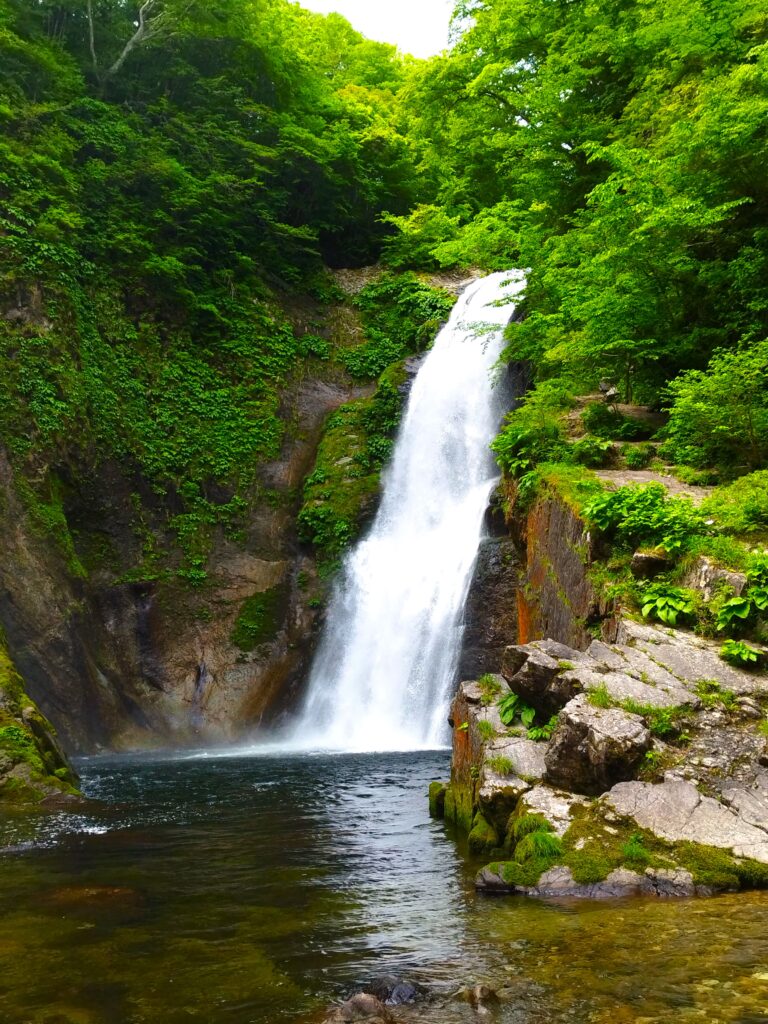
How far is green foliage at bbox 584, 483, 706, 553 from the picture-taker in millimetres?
8289

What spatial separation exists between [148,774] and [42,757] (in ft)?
8.72

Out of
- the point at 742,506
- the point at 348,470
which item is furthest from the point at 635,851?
the point at 348,470

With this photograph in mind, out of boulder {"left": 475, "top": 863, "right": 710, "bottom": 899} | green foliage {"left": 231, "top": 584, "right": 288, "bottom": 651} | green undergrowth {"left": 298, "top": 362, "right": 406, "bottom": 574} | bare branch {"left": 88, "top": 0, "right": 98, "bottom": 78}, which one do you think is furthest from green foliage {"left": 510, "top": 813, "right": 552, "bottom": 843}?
bare branch {"left": 88, "top": 0, "right": 98, "bottom": 78}

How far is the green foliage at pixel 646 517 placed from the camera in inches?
326

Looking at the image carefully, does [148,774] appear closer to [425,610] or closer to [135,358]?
[425,610]

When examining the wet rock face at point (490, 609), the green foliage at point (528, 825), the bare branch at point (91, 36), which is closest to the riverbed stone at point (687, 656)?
the green foliage at point (528, 825)

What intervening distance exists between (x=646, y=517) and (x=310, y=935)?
593cm

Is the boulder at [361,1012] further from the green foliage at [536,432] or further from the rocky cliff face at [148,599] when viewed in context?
the rocky cliff face at [148,599]

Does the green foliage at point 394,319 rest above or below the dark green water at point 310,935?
above

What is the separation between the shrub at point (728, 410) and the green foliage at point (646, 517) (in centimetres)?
132

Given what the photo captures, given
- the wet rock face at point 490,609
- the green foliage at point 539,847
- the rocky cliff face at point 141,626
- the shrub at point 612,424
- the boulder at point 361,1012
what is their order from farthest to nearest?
the wet rock face at point 490,609 → the rocky cliff face at point 141,626 → the shrub at point 612,424 → the green foliage at point 539,847 → the boulder at point 361,1012

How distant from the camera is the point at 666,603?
7.59 metres

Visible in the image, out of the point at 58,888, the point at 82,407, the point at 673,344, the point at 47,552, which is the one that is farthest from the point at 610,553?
the point at 82,407

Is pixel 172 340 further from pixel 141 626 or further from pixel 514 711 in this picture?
pixel 514 711
